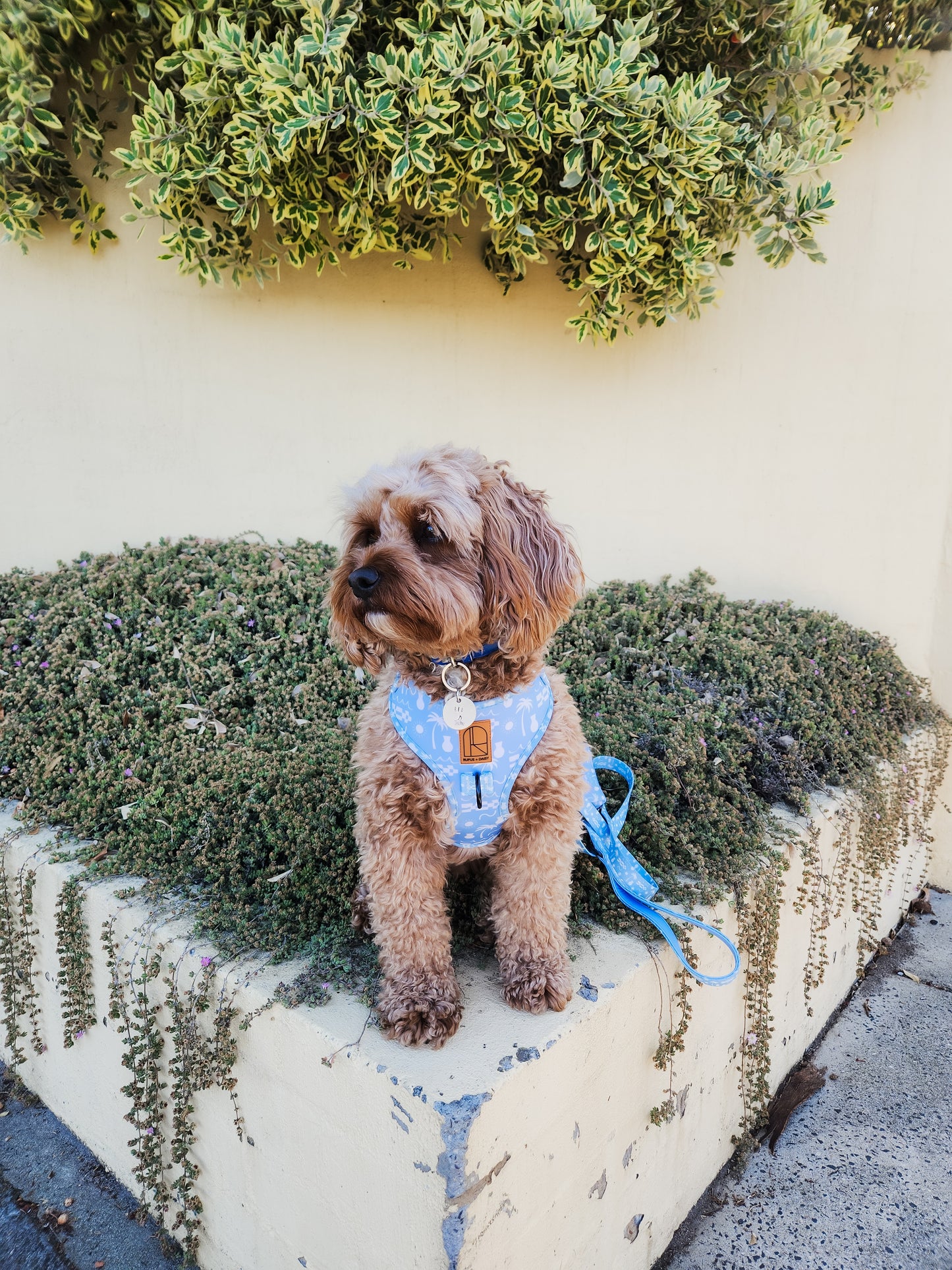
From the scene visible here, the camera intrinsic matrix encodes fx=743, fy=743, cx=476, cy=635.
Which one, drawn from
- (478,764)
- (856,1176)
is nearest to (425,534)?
(478,764)

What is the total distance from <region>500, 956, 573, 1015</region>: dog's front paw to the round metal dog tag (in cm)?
64

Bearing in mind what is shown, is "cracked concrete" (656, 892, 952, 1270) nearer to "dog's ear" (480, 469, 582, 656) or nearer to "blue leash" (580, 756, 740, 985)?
"blue leash" (580, 756, 740, 985)

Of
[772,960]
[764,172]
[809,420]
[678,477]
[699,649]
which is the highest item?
[764,172]

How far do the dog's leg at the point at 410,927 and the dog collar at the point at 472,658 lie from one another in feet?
1.43

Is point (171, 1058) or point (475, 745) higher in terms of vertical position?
point (475, 745)

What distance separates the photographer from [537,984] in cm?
187

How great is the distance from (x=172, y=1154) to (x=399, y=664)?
1669 mm

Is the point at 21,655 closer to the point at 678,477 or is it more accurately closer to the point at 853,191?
the point at 678,477

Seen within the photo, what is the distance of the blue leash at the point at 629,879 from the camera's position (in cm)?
221

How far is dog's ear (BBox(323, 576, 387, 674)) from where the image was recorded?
1835 mm

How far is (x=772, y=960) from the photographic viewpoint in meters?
2.70

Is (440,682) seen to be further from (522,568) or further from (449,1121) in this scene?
(449,1121)

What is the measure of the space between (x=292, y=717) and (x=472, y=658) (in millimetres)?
1711

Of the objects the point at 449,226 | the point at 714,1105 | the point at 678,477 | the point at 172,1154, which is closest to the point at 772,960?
the point at 714,1105
